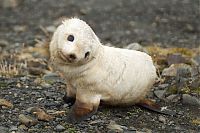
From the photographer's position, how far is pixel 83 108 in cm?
563

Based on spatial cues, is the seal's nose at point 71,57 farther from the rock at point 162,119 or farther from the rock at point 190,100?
the rock at point 190,100

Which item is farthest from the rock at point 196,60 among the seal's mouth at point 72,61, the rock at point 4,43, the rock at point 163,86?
the rock at point 4,43

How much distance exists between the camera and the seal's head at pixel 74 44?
523 cm

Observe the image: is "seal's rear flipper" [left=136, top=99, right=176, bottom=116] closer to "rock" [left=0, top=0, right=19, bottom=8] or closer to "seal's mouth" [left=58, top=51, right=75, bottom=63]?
"seal's mouth" [left=58, top=51, right=75, bottom=63]

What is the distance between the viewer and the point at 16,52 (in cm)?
941

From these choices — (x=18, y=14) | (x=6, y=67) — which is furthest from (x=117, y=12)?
(x=6, y=67)

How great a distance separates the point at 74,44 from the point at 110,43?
559 cm

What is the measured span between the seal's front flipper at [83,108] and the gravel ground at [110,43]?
Result: 0.24 ft

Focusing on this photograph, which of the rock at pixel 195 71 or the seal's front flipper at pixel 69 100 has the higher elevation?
the rock at pixel 195 71

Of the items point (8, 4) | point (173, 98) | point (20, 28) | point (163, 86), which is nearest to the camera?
point (173, 98)

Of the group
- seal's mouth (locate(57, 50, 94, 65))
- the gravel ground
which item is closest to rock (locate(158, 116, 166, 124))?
the gravel ground

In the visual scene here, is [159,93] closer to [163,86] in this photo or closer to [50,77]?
[163,86]

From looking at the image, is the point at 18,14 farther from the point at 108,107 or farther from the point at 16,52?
the point at 108,107

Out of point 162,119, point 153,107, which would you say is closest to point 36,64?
point 153,107
